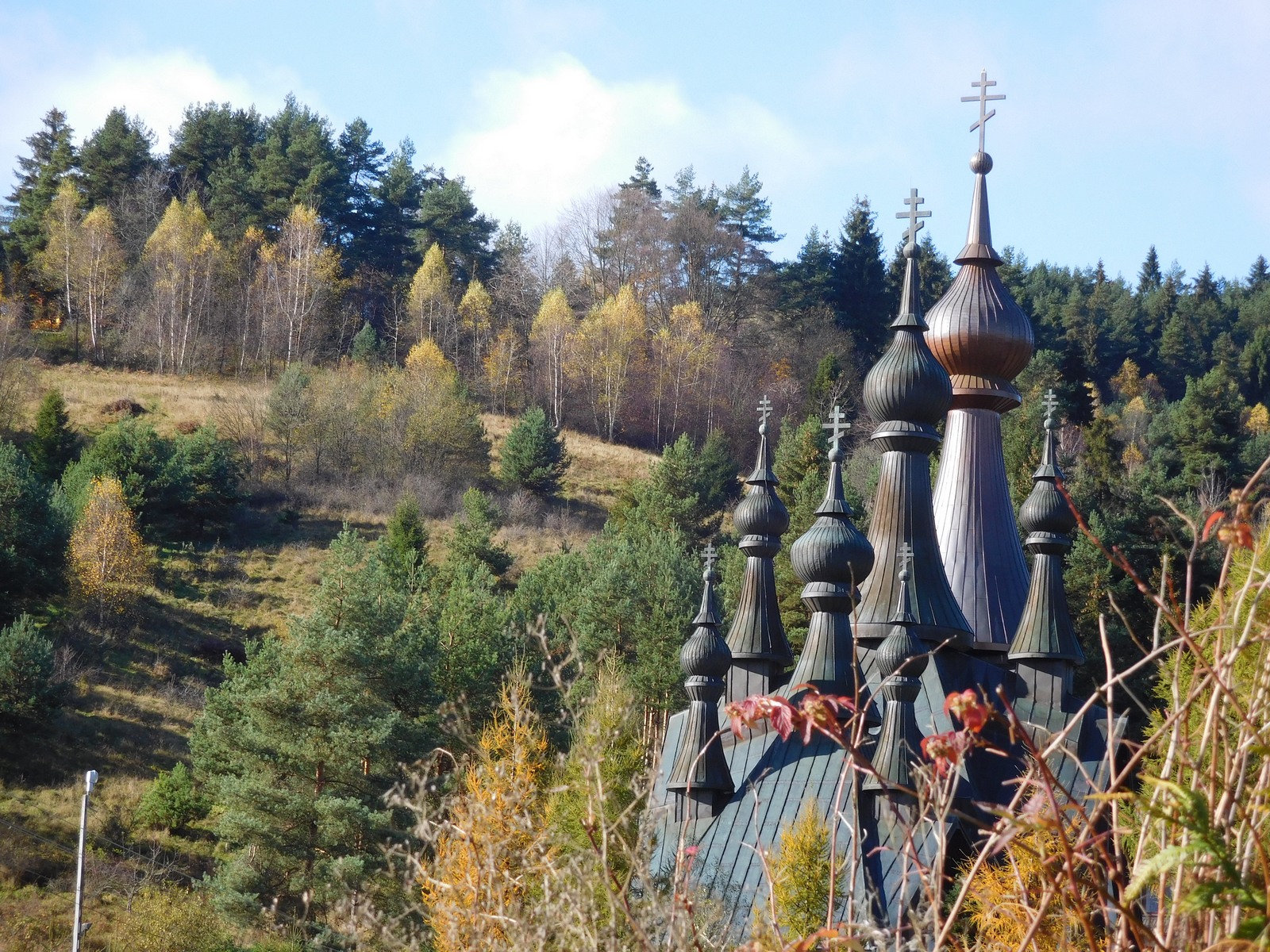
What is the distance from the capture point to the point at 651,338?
6128 cm

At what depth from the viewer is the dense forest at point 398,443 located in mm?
24609

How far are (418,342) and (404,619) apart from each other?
35.1 meters

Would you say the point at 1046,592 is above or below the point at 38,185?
below

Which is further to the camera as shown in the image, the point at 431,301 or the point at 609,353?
the point at 431,301

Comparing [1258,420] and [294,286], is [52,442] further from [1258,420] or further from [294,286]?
[1258,420]

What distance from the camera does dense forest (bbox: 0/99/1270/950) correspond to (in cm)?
2461

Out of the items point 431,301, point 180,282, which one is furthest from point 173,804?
point 431,301

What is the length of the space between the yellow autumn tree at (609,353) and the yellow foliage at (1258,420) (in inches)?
885

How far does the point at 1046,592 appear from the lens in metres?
21.8

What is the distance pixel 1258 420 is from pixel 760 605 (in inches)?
1546

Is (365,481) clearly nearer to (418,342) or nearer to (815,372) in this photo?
(418,342)

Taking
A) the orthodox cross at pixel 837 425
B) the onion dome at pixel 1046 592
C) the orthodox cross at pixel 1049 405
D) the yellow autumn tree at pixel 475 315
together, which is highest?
the yellow autumn tree at pixel 475 315

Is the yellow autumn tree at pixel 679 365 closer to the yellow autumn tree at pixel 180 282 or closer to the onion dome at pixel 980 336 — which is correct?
the yellow autumn tree at pixel 180 282

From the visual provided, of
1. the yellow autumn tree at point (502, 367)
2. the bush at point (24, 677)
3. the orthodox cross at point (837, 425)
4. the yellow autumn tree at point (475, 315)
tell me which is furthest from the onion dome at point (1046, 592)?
the yellow autumn tree at point (475, 315)
